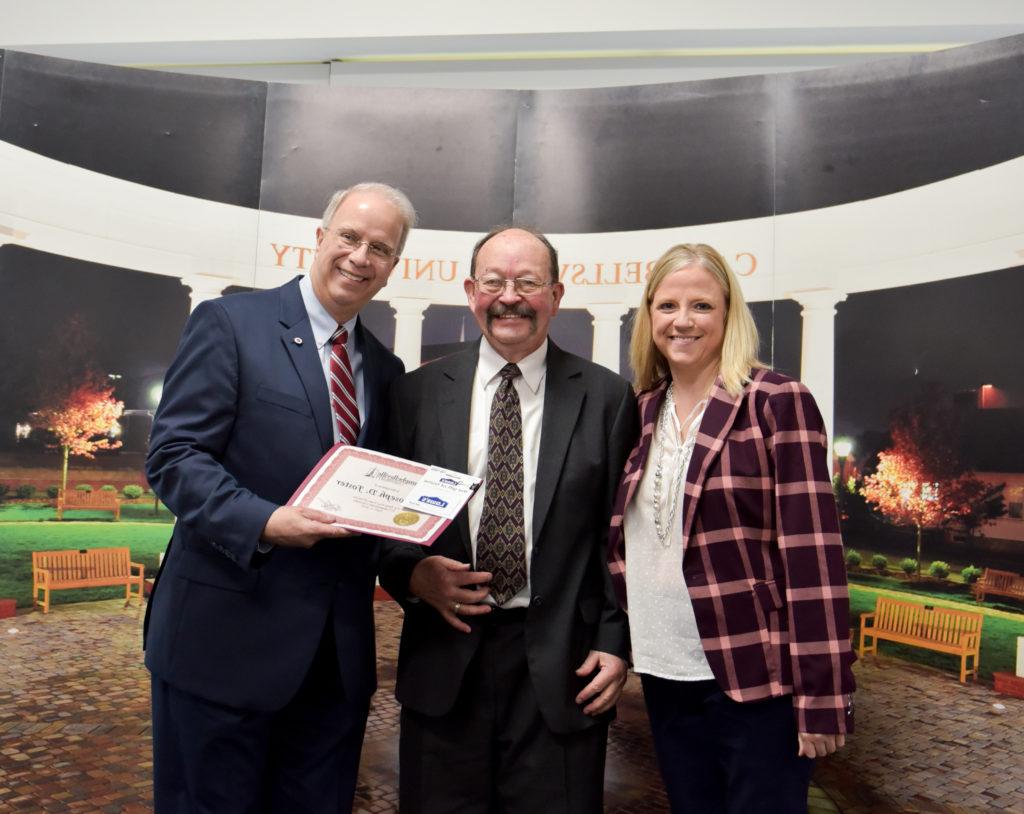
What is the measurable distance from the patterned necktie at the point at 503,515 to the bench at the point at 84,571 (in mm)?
2505

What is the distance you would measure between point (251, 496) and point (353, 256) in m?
0.72

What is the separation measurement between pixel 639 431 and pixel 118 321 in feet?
9.14

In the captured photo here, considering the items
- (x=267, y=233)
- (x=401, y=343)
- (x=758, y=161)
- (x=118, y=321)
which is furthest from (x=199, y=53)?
(x=758, y=161)

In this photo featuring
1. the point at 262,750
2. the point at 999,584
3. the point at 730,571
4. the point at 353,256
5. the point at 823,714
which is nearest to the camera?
the point at 823,714

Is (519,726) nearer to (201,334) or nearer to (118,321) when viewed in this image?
(201,334)

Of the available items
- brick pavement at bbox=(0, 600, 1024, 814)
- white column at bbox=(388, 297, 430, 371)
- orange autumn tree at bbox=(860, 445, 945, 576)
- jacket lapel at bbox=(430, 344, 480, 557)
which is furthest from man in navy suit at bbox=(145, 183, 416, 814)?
orange autumn tree at bbox=(860, 445, 945, 576)

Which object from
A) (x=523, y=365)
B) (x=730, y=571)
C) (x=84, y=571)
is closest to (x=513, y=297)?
(x=523, y=365)

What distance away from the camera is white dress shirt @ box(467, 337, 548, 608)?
2.02 m

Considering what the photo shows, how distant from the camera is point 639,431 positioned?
2.19 meters

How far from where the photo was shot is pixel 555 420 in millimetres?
2070

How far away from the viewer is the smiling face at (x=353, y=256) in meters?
2.06

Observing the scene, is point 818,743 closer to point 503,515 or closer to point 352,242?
point 503,515

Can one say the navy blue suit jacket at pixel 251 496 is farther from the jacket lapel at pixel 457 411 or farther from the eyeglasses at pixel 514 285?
the eyeglasses at pixel 514 285

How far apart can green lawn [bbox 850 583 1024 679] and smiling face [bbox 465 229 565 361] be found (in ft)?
6.96
